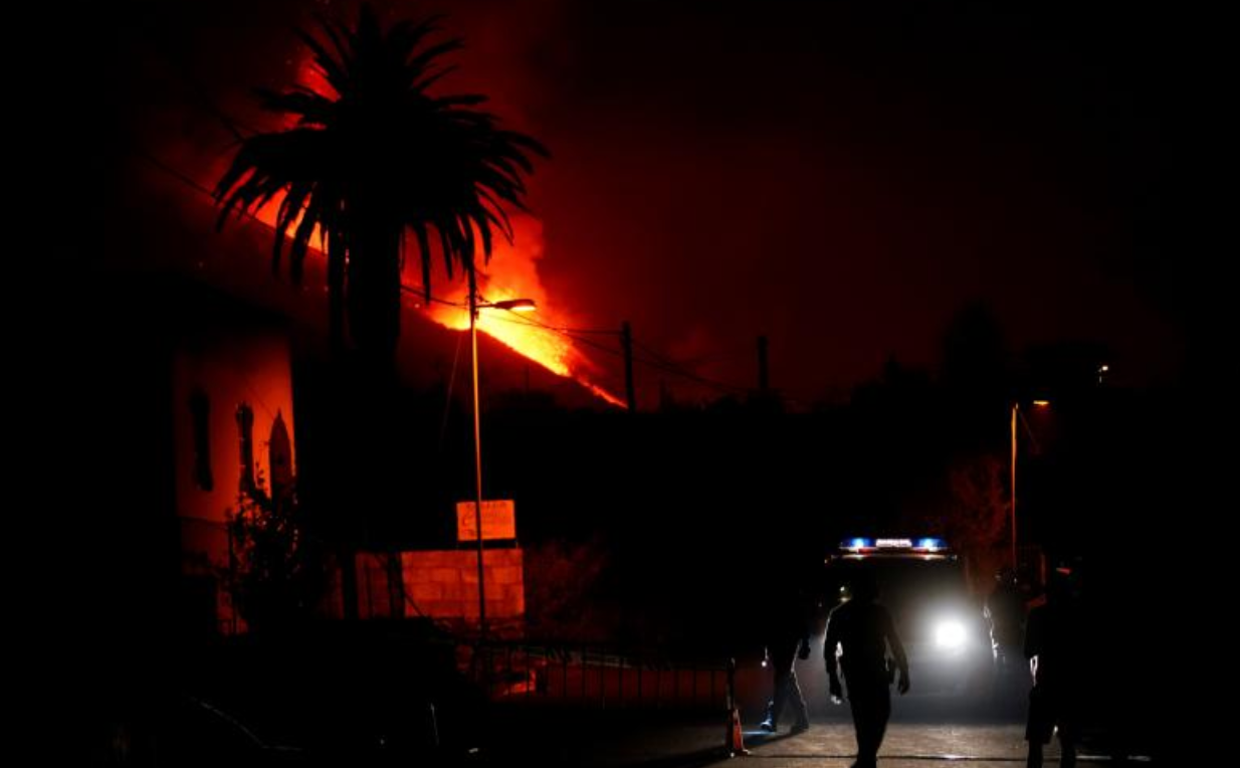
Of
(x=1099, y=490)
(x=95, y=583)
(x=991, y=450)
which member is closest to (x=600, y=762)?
(x=95, y=583)

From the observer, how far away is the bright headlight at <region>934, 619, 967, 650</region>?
19.5 m

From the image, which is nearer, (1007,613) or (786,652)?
(786,652)

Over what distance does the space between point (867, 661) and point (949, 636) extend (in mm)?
7848

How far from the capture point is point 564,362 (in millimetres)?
166625

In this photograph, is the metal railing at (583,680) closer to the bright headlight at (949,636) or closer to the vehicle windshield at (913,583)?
the vehicle windshield at (913,583)

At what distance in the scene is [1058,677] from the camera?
12352 millimetres

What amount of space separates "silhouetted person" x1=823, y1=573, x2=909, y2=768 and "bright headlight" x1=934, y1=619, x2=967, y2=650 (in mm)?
7271

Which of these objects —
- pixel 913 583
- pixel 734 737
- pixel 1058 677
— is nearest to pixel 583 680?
pixel 913 583

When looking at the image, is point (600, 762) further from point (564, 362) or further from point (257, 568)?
point (564, 362)

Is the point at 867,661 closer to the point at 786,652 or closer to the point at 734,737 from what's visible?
the point at 734,737

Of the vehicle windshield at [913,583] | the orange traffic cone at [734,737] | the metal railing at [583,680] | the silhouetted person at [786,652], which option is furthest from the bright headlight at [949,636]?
the orange traffic cone at [734,737]

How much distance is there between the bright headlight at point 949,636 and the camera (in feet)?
63.9

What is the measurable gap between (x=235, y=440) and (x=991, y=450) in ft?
119

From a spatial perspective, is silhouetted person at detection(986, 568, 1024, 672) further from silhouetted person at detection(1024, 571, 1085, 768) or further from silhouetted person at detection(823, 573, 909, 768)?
silhouetted person at detection(823, 573, 909, 768)
